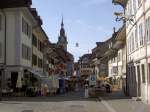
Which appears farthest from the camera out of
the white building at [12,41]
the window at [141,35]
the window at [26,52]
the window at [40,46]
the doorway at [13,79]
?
the window at [40,46]

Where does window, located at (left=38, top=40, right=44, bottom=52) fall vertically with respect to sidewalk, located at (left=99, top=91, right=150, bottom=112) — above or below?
above

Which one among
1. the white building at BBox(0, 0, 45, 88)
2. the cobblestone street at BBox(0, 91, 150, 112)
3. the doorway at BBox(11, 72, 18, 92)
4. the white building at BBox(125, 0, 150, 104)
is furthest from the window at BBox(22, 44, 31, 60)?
the cobblestone street at BBox(0, 91, 150, 112)

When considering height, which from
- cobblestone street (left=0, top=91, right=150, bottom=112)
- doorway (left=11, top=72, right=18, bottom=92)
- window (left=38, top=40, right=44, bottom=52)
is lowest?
cobblestone street (left=0, top=91, right=150, bottom=112)

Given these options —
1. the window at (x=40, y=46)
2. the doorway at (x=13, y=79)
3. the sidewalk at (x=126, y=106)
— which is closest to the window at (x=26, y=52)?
the doorway at (x=13, y=79)

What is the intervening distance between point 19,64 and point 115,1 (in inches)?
508

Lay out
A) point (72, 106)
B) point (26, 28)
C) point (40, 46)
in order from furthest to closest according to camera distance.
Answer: point (40, 46)
point (26, 28)
point (72, 106)

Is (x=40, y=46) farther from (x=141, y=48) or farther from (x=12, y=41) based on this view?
(x=141, y=48)

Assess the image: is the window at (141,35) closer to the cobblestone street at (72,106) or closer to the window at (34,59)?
the cobblestone street at (72,106)

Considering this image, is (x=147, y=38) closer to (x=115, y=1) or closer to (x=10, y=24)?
(x=115, y=1)

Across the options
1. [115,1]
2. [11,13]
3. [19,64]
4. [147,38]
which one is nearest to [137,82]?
[147,38]

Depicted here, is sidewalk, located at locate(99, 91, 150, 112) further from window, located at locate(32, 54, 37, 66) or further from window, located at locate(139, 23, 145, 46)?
window, located at locate(32, 54, 37, 66)

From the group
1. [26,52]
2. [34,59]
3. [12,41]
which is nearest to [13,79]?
[12,41]

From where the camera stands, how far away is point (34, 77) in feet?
178

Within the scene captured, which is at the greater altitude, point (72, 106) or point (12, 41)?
point (12, 41)
